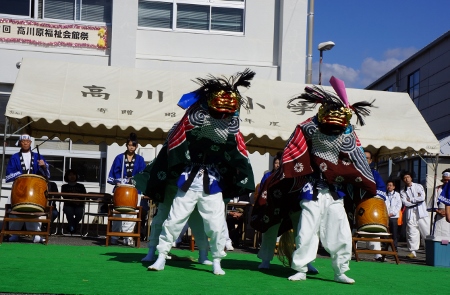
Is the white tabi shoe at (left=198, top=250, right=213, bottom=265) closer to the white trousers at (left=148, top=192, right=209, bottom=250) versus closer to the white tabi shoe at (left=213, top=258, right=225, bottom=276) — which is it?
the white trousers at (left=148, top=192, right=209, bottom=250)

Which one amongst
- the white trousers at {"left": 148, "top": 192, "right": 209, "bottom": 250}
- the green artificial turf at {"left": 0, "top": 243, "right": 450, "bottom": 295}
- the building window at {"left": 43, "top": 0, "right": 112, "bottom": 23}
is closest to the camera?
the green artificial turf at {"left": 0, "top": 243, "right": 450, "bottom": 295}

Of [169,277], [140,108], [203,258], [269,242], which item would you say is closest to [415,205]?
[140,108]

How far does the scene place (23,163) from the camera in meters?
12.0

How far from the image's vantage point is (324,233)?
24.2 feet

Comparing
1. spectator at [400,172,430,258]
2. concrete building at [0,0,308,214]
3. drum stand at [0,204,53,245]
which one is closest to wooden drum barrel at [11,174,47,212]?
drum stand at [0,204,53,245]

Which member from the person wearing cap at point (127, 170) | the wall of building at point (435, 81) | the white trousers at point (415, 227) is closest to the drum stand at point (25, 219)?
the person wearing cap at point (127, 170)

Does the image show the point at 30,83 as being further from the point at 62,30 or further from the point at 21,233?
the point at 62,30

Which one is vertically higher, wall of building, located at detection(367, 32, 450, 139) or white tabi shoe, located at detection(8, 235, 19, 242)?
wall of building, located at detection(367, 32, 450, 139)

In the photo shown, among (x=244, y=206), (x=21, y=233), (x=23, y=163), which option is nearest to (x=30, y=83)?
(x=23, y=163)

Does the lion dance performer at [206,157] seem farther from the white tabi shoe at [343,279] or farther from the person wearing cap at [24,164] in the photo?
the person wearing cap at [24,164]

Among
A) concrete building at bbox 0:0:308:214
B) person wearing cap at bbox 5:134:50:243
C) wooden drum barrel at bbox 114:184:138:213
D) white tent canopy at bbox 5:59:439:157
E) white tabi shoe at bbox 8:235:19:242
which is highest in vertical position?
concrete building at bbox 0:0:308:214

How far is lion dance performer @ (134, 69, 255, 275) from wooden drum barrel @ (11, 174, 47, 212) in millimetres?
4073

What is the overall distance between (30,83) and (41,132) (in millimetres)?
1570

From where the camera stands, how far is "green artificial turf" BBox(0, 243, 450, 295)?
612 centimetres
